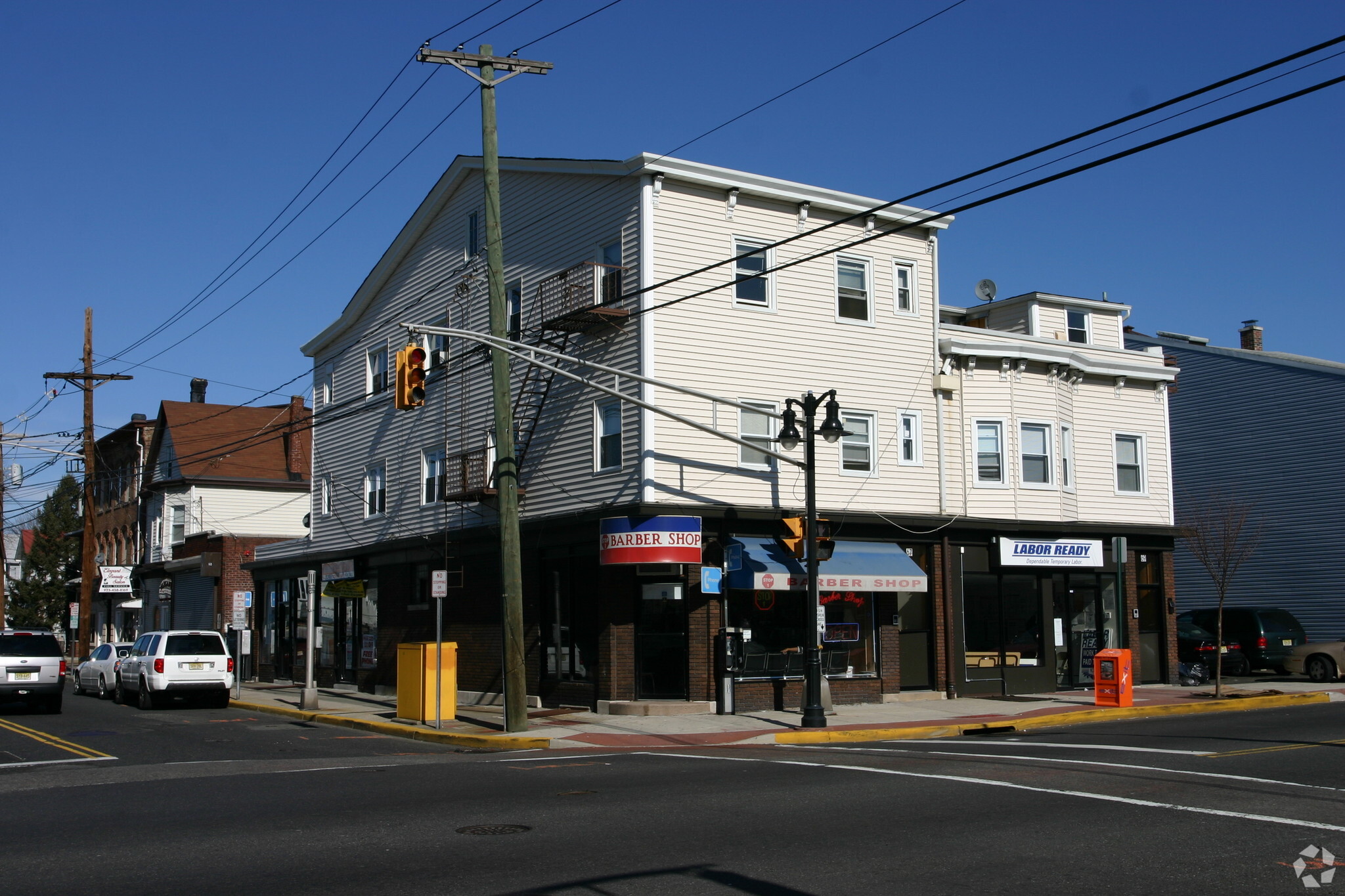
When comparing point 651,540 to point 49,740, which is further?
point 651,540

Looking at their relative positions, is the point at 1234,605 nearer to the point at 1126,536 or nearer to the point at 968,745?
the point at 1126,536

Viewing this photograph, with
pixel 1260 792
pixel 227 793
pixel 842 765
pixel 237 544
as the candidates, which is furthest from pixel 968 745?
pixel 237 544

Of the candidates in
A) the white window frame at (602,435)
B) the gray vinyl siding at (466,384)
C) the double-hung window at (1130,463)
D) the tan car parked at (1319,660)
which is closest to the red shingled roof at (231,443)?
the gray vinyl siding at (466,384)

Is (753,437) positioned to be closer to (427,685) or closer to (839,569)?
(839,569)

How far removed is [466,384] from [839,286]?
375 inches

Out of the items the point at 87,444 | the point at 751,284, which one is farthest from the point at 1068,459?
the point at 87,444

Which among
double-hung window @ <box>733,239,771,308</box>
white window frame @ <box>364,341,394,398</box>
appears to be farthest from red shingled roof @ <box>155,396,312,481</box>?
double-hung window @ <box>733,239,771,308</box>

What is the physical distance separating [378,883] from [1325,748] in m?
13.2

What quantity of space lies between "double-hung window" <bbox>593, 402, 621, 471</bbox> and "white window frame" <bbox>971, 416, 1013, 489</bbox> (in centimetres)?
848

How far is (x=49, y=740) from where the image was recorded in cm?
1917

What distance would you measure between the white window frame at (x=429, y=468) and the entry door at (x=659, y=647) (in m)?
8.26

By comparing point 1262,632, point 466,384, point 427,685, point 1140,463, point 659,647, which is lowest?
point 427,685

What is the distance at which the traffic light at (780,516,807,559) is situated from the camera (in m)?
20.9

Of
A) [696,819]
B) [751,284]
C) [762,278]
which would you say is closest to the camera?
[696,819]
